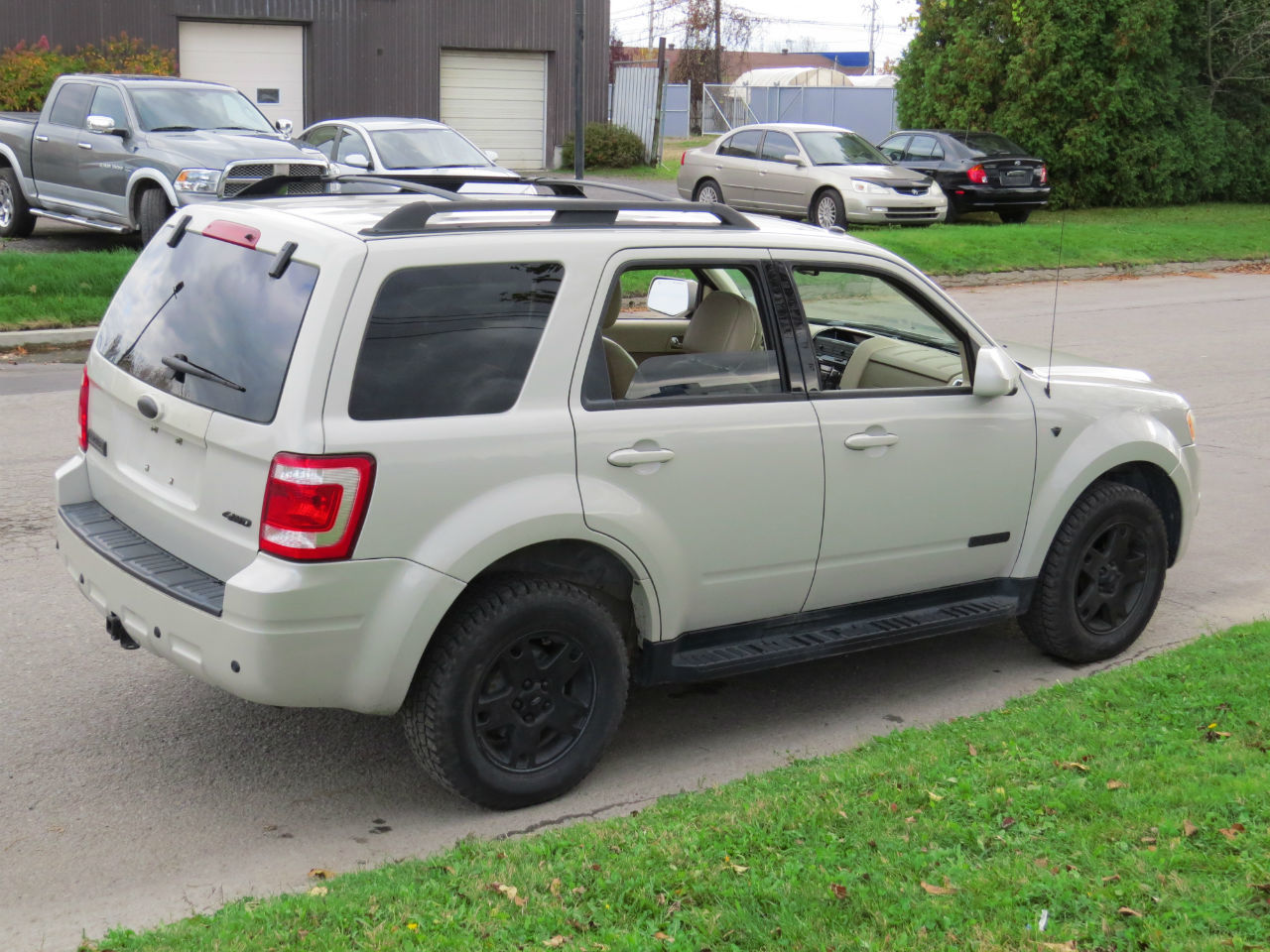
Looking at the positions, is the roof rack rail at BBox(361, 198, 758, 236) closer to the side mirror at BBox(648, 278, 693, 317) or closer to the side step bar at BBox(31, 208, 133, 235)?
the side mirror at BBox(648, 278, 693, 317)

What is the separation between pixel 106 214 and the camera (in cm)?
1573

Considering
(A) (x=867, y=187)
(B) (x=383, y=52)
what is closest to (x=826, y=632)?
(A) (x=867, y=187)

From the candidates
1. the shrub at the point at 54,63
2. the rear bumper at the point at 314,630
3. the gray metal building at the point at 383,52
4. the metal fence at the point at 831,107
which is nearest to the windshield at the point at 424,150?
the shrub at the point at 54,63

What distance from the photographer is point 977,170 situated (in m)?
24.6

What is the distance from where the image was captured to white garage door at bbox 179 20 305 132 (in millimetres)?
28438

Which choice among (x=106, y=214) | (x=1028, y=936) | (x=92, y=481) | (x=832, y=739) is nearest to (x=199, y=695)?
(x=92, y=481)

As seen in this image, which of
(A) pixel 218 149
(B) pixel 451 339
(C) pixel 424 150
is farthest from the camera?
(C) pixel 424 150

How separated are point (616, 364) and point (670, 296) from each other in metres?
0.61

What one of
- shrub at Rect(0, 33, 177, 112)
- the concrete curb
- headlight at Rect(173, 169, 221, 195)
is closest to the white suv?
the concrete curb

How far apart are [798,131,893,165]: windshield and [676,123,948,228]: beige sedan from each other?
→ 0.02m

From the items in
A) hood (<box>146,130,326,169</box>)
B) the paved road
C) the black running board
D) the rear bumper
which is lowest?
the paved road

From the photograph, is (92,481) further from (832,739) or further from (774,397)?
(832,739)

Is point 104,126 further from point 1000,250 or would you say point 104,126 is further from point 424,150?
point 1000,250

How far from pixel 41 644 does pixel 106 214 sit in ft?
35.9
